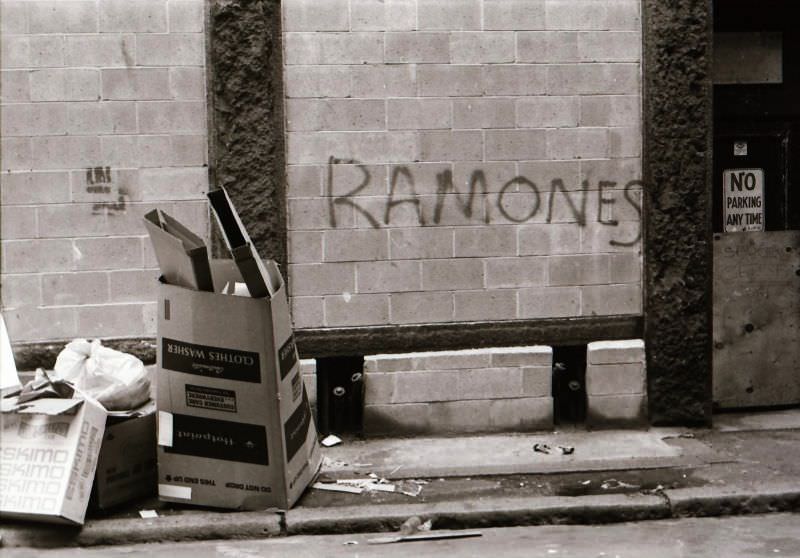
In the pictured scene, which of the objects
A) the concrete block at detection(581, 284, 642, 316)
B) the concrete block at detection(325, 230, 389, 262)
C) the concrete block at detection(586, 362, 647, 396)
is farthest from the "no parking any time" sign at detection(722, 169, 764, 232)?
the concrete block at detection(325, 230, 389, 262)

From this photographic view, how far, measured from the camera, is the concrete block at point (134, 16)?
6547 millimetres

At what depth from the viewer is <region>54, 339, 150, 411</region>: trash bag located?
18.1 ft

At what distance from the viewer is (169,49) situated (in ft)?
21.6

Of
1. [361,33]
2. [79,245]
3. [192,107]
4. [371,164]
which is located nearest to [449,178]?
[371,164]

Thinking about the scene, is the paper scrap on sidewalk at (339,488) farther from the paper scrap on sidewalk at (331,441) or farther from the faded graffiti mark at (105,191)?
the faded graffiti mark at (105,191)

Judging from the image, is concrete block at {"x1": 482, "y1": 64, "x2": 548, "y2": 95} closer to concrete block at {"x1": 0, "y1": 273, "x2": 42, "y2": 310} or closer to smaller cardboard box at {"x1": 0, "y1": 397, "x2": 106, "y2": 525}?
concrete block at {"x1": 0, "y1": 273, "x2": 42, "y2": 310}

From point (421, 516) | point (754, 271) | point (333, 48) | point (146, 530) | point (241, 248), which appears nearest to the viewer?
point (241, 248)

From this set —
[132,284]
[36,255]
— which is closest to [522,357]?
[132,284]

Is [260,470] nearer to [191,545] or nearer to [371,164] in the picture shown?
[191,545]

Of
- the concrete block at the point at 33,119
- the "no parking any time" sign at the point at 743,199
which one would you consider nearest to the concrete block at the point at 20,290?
the concrete block at the point at 33,119

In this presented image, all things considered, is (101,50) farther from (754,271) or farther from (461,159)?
(754,271)

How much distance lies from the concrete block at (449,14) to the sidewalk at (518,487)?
2.84 m

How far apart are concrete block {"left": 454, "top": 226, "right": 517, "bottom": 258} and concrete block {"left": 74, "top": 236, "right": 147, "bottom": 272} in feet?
7.13

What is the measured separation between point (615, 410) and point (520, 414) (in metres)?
0.68
